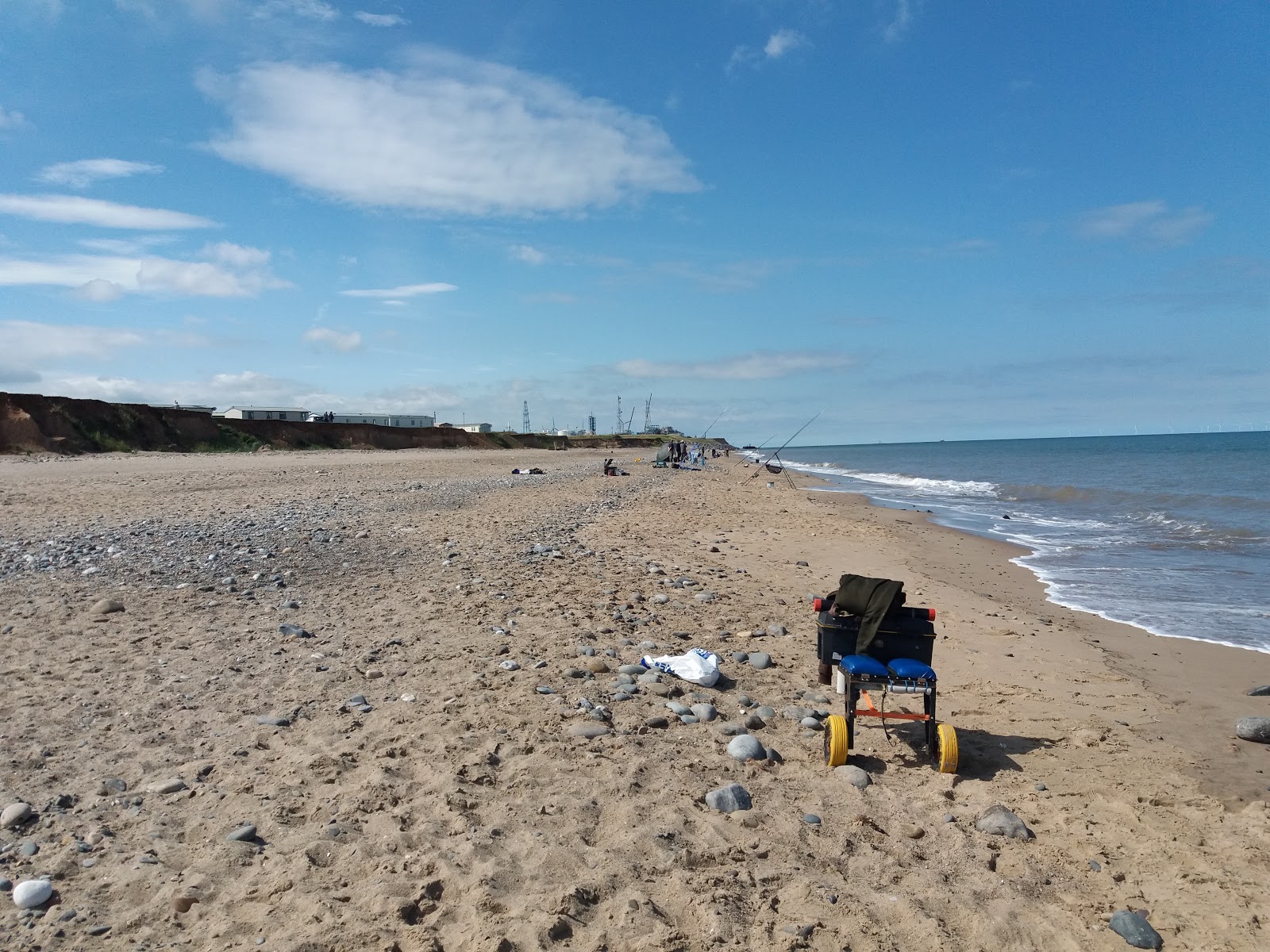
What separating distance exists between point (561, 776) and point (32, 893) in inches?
107

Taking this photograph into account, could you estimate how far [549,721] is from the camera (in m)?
5.76

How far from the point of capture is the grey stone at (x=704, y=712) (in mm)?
6031

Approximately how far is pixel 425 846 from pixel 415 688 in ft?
7.87

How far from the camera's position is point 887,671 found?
5.50 m

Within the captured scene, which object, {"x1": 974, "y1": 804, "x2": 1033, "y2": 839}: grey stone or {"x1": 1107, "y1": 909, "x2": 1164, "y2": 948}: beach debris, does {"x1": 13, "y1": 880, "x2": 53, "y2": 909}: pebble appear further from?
{"x1": 1107, "y1": 909, "x2": 1164, "y2": 948}: beach debris

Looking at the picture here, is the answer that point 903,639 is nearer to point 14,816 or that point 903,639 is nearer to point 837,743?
point 837,743

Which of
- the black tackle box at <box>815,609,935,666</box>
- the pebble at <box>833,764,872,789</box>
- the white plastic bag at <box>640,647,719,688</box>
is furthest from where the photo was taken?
the white plastic bag at <box>640,647,719,688</box>

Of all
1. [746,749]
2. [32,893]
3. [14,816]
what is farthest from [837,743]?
[14,816]

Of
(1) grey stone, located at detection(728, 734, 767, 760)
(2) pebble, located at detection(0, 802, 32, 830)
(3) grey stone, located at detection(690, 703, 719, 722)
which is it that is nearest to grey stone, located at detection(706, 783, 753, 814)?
(1) grey stone, located at detection(728, 734, 767, 760)

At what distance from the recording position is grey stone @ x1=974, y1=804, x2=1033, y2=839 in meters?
4.56

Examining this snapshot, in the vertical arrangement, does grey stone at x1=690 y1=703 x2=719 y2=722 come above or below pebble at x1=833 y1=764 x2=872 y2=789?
above

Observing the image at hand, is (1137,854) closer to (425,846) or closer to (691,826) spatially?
(691,826)

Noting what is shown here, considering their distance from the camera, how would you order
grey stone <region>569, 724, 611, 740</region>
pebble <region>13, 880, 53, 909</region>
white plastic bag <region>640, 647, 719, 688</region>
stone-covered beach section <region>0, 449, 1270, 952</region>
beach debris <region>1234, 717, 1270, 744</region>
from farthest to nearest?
white plastic bag <region>640, 647, 719, 688</region> < beach debris <region>1234, 717, 1270, 744</region> < grey stone <region>569, 724, 611, 740</region> < stone-covered beach section <region>0, 449, 1270, 952</region> < pebble <region>13, 880, 53, 909</region>

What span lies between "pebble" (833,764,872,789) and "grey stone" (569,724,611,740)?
1.67 m
